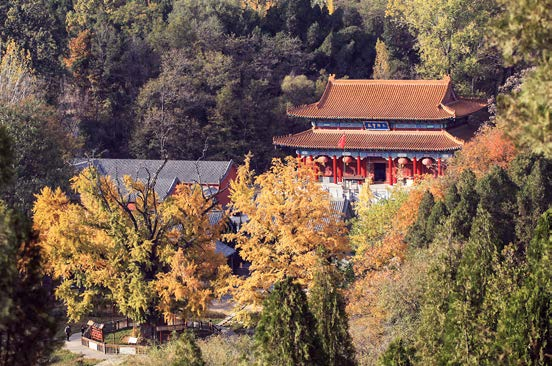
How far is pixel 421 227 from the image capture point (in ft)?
Result: 116

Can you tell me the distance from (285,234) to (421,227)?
4.47m

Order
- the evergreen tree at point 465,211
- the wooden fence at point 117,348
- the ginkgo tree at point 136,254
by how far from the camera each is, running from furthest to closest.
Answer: the wooden fence at point 117,348, the ginkgo tree at point 136,254, the evergreen tree at point 465,211

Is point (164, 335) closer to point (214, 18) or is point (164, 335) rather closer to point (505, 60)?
point (505, 60)

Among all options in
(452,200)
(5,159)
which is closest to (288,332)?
(5,159)

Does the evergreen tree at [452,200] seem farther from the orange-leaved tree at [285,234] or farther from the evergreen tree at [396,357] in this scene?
the evergreen tree at [396,357]

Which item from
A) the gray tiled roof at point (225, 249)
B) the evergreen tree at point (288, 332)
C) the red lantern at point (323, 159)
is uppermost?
the evergreen tree at point (288, 332)

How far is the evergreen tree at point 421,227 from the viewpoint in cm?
3478

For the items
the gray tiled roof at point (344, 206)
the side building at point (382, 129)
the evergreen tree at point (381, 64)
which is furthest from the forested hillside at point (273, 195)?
the side building at point (382, 129)

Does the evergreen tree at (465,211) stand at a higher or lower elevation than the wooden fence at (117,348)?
higher

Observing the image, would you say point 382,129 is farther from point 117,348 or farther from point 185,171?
point 117,348

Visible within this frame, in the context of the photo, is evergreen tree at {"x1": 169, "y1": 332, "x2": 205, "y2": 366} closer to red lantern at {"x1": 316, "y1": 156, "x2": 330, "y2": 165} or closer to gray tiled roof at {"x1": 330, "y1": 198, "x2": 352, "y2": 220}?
gray tiled roof at {"x1": 330, "y1": 198, "x2": 352, "y2": 220}

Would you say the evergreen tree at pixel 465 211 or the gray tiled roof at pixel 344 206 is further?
the gray tiled roof at pixel 344 206

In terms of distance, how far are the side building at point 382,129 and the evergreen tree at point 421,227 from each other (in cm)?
2241

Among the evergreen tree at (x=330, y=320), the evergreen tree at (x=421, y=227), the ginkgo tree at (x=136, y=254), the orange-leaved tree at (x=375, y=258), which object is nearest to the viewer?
the evergreen tree at (x=330, y=320)
